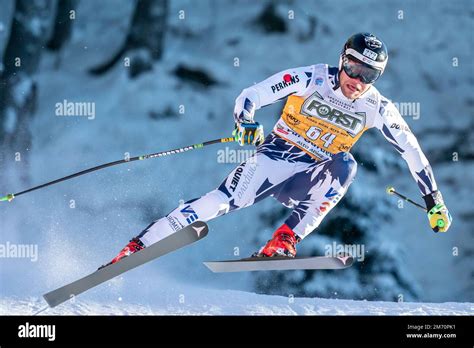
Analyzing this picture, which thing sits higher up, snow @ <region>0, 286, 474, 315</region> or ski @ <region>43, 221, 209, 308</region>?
ski @ <region>43, 221, 209, 308</region>

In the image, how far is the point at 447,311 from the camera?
6.98 metres

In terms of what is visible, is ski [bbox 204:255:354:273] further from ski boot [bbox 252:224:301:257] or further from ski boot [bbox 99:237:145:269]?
ski boot [bbox 99:237:145:269]

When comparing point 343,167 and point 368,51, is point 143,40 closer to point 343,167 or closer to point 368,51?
point 368,51

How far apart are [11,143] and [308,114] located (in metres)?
2.92

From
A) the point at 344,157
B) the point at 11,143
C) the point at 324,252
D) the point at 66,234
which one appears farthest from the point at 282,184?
the point at 11,143

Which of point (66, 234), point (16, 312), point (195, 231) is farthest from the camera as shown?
point (66, 234)

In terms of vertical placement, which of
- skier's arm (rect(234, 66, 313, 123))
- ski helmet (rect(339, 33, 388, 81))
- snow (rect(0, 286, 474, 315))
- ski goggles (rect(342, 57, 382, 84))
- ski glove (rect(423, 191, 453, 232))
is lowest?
snow (rect(0, 286, 474, 315))

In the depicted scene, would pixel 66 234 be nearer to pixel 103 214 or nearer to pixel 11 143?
pixel 103 214

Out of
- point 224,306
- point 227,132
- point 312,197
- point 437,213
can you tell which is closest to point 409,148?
point 437,213

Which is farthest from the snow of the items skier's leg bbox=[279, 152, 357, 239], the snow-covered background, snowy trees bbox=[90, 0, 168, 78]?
snowy trees bbox=[90, 0, 168, 78]

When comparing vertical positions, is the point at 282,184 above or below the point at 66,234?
above

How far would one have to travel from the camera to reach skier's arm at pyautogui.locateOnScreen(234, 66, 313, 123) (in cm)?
552

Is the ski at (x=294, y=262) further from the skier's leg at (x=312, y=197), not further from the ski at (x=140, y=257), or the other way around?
the ski at (x=140, y=257)

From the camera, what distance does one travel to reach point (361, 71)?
5.64 meters
